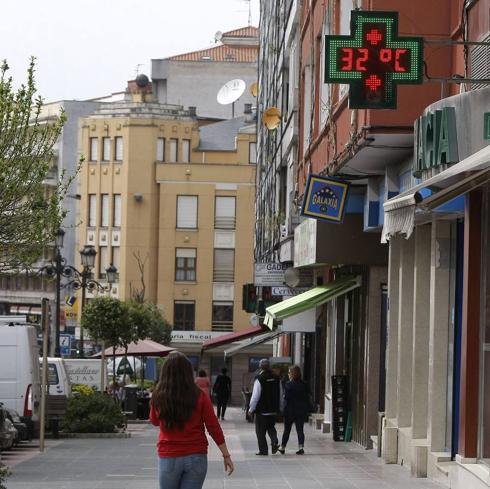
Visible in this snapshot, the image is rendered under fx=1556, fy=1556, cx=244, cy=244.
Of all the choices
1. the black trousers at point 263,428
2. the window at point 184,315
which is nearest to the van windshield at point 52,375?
the black trousers at point 263,428

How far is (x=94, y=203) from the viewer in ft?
310

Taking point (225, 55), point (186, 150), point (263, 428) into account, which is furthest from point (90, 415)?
point (225, 55)

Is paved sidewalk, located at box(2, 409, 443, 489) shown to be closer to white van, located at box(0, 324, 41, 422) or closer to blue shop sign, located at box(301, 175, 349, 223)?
white van, located at box(0, 324, 41, 422)

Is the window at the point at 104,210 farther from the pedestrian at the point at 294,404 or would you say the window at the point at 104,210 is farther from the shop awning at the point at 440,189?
the shop awning at the point at 440,189

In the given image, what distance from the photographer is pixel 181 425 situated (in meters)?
10.9

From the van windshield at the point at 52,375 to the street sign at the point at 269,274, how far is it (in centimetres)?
887

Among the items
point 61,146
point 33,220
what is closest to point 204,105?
point 61,146

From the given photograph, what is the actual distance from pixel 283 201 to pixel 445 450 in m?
29.7

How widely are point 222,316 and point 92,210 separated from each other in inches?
407

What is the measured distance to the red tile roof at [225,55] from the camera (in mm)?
104375

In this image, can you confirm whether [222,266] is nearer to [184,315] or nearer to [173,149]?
[184,315]

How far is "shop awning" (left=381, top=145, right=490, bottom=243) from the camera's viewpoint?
40.0 feet

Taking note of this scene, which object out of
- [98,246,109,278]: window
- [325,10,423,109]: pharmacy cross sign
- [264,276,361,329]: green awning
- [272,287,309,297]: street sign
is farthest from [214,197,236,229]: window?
[325,10,423,109]: pharmacy cross sign

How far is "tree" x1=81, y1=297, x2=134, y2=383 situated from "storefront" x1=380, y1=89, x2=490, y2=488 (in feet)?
69.7
